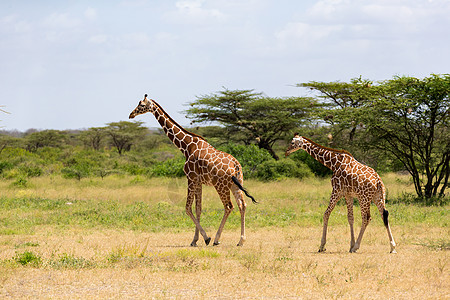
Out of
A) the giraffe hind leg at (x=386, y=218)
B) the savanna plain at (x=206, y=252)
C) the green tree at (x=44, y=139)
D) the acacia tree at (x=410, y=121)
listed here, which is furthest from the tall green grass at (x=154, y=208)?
the green tree at (x=44, y=139)

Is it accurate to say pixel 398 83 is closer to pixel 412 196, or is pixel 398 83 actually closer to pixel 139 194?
pixel 412 196

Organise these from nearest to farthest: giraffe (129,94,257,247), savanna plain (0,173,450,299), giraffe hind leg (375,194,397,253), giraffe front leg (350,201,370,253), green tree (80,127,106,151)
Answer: savanna plain (0,173,450,299) < giraffe hind leg (375,194,397,253) < giraffe front leg (350,201,370,253) < giraffe (129,94,257,247) < green tree (80,127,106,151)

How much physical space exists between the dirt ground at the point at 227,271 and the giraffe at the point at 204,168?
30.2 inches

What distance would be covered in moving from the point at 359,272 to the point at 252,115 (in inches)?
1117

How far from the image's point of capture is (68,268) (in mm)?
8445

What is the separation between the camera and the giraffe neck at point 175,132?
37.5 feet

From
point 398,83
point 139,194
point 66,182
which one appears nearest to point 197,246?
point 139,194

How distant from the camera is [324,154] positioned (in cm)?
1098

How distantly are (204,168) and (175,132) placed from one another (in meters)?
1.17

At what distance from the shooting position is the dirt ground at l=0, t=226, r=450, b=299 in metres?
7.14

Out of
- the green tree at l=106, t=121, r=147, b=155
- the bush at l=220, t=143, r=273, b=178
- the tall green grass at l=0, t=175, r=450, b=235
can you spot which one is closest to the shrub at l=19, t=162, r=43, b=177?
the tall green grass at l=0, t=175, r=450, b=235

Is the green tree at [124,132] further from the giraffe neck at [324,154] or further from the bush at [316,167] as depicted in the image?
the giraffe neck at [324,154]

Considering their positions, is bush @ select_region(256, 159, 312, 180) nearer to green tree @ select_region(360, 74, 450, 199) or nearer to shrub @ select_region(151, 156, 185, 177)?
shrub @ select_region(151, 156, 185, 177)

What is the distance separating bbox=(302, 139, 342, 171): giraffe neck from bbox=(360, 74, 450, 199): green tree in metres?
8.19
